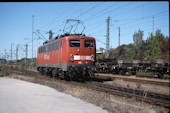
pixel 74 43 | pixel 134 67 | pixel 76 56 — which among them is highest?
pixel 74 43

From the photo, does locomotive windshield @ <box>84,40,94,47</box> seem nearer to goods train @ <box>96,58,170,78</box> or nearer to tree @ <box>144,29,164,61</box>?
goods train @ <box>96,58,170,78</box>

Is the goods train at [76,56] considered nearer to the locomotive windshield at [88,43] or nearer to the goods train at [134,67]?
the locomotive windshield at [88,43]

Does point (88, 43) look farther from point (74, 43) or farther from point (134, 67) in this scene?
point (134, 67)

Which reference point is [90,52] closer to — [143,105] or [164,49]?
[143,105]

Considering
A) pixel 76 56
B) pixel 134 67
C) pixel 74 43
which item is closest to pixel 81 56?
pixel 76 56

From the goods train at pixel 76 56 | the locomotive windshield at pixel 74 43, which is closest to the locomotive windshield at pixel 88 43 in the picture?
the goods train at pixel 76 56

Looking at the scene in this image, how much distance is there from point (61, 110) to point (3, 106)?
2.47 metres

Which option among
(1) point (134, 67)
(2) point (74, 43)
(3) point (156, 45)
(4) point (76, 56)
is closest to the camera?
(4) point (76, 56)

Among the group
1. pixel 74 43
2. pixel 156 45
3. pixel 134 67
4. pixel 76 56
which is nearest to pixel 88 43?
pixel 74 43

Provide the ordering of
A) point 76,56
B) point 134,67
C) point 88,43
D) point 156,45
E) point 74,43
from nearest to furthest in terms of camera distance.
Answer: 1. point 76,56
2. point 74,43
3. point 88,43
4. point 134,67
5. point 156,45

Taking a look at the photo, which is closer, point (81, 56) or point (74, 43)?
point (81, 56)

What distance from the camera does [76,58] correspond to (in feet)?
70.6

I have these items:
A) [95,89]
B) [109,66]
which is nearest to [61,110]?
[95,89]

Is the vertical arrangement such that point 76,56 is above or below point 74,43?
below
